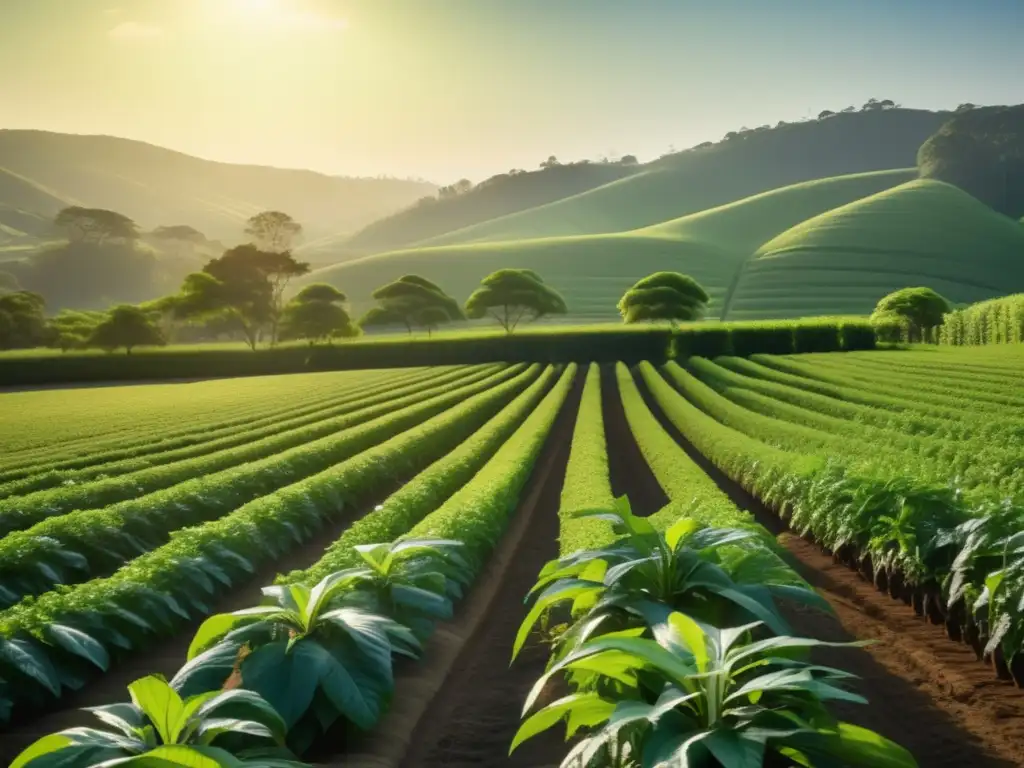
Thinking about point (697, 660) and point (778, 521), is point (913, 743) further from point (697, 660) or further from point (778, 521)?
point (778, 521)

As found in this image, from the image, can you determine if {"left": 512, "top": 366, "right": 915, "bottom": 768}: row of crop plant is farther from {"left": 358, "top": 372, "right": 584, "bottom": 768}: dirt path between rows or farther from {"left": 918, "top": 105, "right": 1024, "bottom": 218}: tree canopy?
{"left": 918, "top": 105, "right": 1024, "bottom": 218}: tree canopy

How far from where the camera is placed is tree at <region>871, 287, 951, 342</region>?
72625mm

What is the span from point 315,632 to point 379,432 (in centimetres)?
1820

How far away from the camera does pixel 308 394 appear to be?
133 ft

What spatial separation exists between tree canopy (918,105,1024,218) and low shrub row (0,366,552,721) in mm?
162529

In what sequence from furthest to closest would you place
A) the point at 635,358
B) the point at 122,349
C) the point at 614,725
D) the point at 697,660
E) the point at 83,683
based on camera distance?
the point at 122,349
the point at 635,358
the point at 83,683
the point at 697,660
the point at 614,725

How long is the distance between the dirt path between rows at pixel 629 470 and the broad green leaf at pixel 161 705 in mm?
7655

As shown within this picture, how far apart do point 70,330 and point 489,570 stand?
229ft

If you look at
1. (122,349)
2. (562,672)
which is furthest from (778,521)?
(122,349)

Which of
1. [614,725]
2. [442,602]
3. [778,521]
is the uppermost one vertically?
[614,725]

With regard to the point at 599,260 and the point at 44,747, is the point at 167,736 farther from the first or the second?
the point at 599,260

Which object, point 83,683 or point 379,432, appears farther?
point 379,432

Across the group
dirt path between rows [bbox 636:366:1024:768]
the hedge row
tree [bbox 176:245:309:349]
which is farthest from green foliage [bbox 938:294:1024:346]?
tree [bbox 176:245:309:349]

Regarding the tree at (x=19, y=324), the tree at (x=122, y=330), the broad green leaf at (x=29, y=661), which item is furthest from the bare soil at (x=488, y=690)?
the tree at (x=19, y=324)
